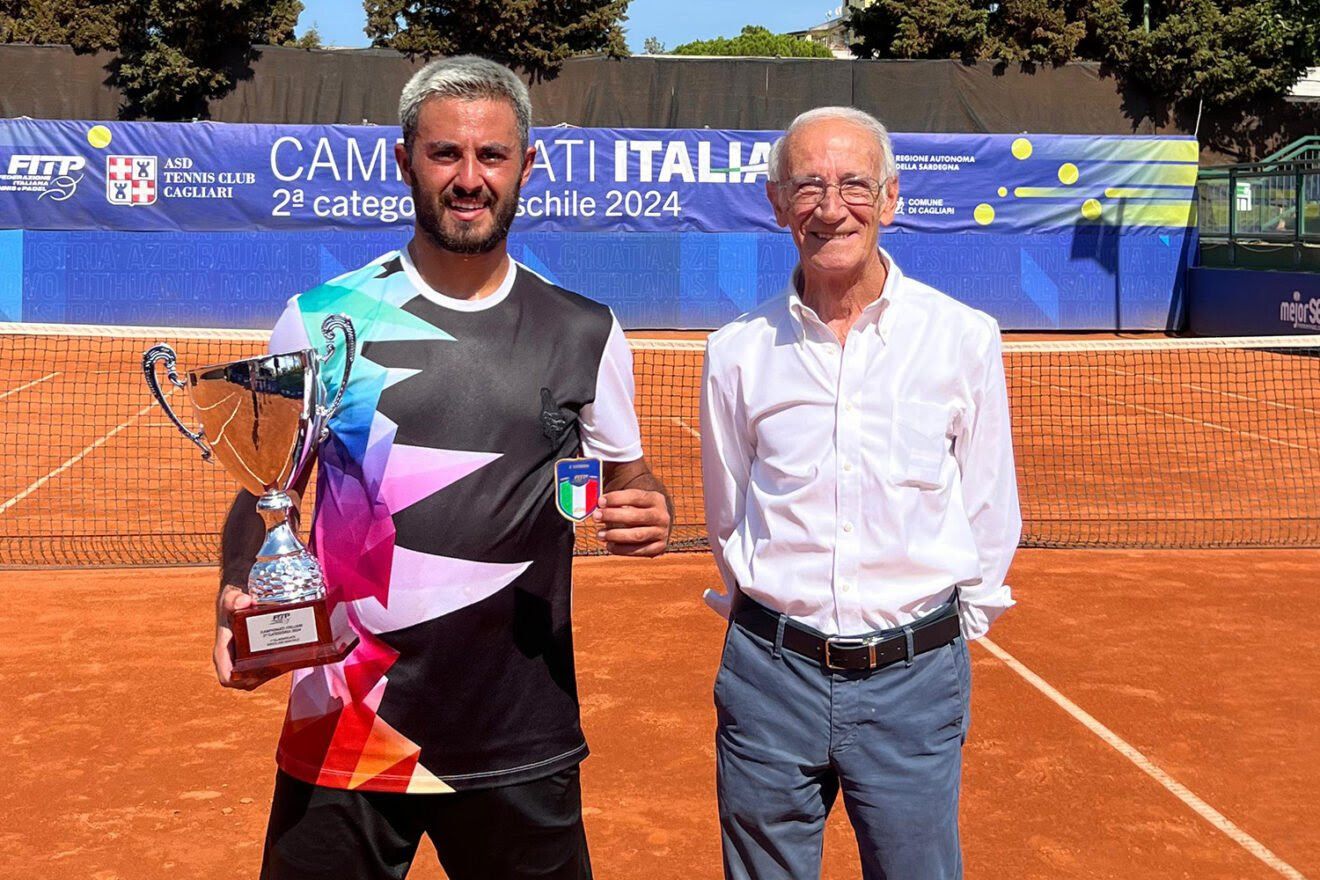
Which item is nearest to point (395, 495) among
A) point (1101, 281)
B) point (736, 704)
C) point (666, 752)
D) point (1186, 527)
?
point (736, 704)

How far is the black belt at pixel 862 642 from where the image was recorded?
104 inches

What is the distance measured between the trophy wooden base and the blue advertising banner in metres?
18.3

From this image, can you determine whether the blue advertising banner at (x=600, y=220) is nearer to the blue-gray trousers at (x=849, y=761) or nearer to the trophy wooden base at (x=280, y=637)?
the blue-gray trousers at (x=849, y=761)

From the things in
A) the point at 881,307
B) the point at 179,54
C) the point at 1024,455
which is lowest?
the point at 1024,455

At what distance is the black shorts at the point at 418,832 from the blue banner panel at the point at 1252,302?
18415 millimetres

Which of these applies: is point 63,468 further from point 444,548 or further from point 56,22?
point 56,22

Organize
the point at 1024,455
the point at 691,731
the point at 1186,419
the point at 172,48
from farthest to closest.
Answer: the point at 172,48, the point at 1186,419, the point at 1024,455, the point at 691,731

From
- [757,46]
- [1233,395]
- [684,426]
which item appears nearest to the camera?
[684,426]

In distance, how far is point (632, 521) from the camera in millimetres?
2594

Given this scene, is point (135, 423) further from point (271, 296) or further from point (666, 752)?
point (666, 752)

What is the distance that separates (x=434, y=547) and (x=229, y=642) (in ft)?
1.33

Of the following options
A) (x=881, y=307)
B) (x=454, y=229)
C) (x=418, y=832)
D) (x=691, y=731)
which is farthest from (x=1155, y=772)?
(x=454, y=229)

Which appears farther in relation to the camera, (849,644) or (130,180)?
(130,180)

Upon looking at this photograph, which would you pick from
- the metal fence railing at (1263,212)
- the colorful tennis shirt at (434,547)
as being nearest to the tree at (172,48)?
the metal fence railing at (1263,212)
